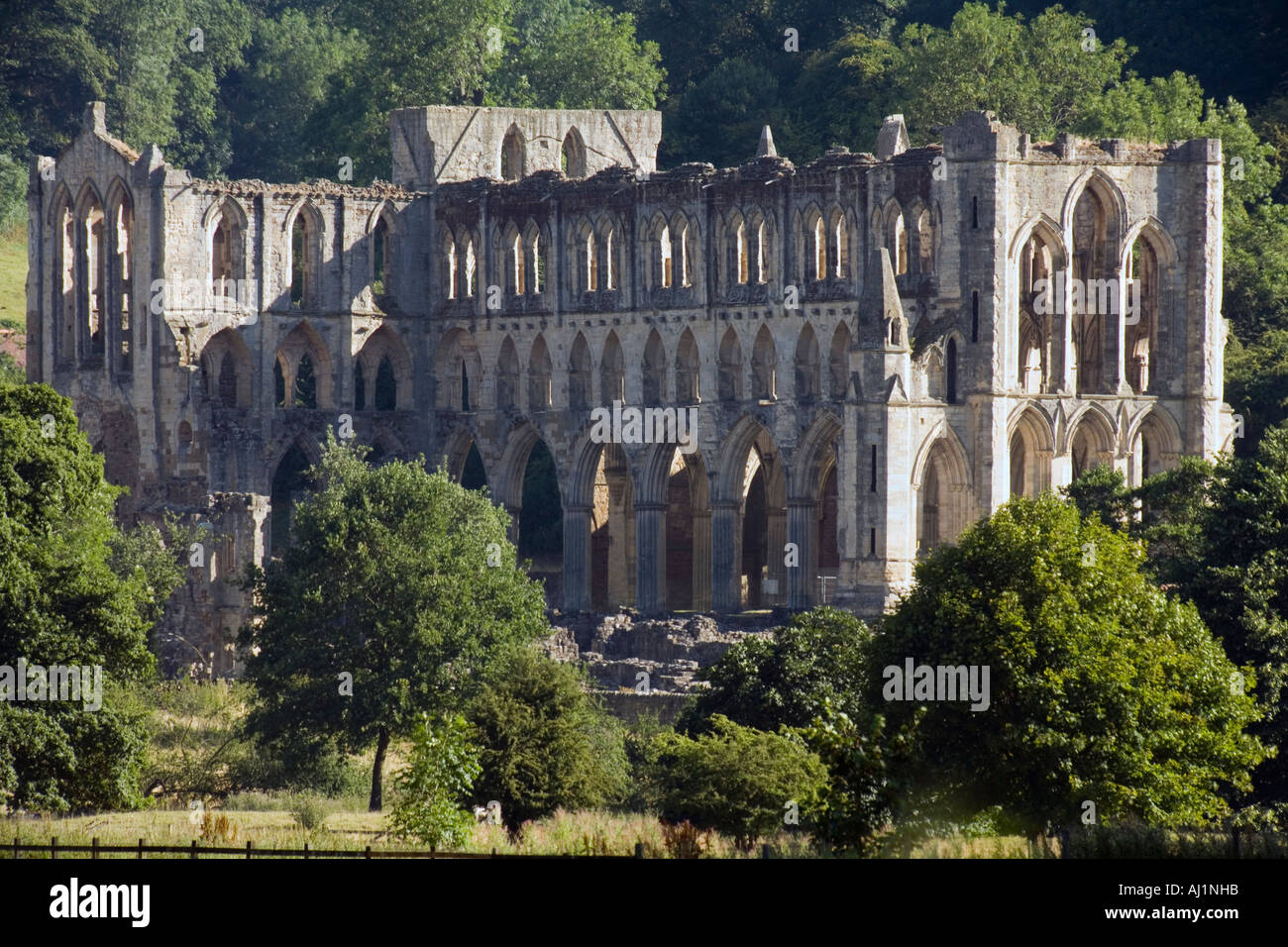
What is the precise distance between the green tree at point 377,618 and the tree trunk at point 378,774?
0.14 feet

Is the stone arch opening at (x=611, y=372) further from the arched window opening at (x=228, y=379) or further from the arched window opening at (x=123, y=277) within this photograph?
the arched window opening at (x=123, y=277)

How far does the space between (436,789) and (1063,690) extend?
10875 millimetres

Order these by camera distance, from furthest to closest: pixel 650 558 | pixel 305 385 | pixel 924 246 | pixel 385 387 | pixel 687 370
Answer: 1. pixel 305 385
2. pixel 385 387
3. pixel 650 558
4. pixel 687 370
5. pixel 924 246

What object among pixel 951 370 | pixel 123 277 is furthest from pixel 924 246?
pixel 123 277

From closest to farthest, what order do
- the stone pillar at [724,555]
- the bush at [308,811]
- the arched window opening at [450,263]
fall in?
1. the bush at [308,811]
2. the stone pillar at [724,555]
3. the arched window opening at [450,263]

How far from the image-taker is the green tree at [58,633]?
59.4 meters

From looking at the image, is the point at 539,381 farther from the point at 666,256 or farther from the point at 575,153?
the point at 575,153

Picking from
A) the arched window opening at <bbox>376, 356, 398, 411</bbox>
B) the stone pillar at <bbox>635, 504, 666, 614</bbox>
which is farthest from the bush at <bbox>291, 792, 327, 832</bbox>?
the arched window opening at <bbox>376, 356, 398, 411</bbox>

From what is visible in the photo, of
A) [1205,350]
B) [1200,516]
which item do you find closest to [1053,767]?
[1200,516]

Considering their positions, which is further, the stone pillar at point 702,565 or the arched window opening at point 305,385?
the arched window opening at point 305,385

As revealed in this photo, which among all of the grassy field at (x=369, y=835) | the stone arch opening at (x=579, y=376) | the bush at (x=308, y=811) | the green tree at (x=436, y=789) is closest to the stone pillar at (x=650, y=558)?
the stone arch opening at (x=579, y=376)

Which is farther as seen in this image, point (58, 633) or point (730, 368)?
point (730, 368)

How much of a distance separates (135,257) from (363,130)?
19.2m

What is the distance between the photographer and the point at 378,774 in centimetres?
6762
